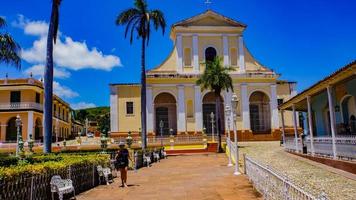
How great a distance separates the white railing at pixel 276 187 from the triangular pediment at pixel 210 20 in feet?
108

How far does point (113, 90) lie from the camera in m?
40.2

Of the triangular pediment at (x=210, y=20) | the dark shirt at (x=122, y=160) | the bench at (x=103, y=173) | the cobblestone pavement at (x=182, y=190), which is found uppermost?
the triangular pediment at (x=210, y=20)

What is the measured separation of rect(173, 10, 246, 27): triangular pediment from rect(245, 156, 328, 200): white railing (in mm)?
32823

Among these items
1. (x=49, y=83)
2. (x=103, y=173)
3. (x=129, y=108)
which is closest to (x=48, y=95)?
(x=49, y=83)

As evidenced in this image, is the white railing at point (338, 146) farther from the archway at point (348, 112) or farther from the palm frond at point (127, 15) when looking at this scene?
the palm frond at point (127, 15)

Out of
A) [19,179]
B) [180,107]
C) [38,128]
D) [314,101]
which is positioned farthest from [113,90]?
[19,179]

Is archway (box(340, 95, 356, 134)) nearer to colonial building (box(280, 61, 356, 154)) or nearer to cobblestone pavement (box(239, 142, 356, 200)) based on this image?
colonial building (box(280, 61, 356, 154))

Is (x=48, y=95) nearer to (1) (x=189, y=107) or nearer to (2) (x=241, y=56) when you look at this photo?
(1) (x=189, y=107)

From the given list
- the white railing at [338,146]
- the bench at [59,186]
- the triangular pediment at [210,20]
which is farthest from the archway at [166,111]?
the bench at [59,186]

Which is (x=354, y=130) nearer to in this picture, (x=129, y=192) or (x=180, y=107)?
(x=129, y=192)

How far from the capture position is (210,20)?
41.7m

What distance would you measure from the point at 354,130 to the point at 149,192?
46.5 feet

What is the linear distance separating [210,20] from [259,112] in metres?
11.8

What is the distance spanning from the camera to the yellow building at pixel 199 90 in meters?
39.5
